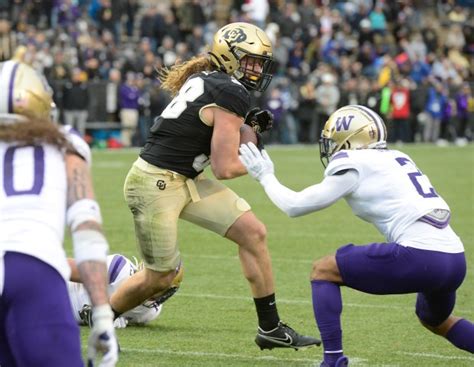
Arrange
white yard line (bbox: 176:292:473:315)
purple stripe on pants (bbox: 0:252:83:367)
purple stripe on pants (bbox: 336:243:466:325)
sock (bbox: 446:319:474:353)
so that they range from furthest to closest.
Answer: white yard line (bbox: 176:292:473:315) < sock (bbox: 446:319:474:353) < purple stripe on pants (bbox: 336:243:466:325) < purple stripe on pants (bbox: 0:252:83:367)

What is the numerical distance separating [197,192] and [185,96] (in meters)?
0.50

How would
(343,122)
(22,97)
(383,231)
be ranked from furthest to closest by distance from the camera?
(343,122), (383,231), (22,97)

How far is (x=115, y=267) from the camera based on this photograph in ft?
20.8

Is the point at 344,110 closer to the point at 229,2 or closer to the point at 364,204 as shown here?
the point at 364,204

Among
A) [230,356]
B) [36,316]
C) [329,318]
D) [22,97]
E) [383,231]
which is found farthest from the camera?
[230,356]

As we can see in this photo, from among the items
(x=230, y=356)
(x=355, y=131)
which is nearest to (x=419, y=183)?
(x=355, y=131)

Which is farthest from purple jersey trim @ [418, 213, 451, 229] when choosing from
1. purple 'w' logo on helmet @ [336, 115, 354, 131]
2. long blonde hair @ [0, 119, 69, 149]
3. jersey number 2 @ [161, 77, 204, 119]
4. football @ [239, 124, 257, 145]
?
long blonde hair @ [0, 119, 69, 149]

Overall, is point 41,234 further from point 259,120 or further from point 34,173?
point 259,120

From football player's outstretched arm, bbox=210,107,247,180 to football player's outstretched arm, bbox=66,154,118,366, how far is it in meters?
2.00

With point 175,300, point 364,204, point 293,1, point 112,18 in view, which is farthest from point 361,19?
point 364,204

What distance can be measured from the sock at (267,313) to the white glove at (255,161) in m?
0.98

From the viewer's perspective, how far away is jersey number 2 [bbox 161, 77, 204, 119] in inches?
226

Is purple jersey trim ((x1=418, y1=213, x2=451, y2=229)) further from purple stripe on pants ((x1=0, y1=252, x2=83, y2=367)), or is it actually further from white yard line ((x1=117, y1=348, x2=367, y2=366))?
purple stripe on pants ((x1=0, y1=252, x2=83, y2=367))

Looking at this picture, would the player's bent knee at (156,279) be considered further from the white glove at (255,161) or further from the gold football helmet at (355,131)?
the gold football helmet at (355,131)
